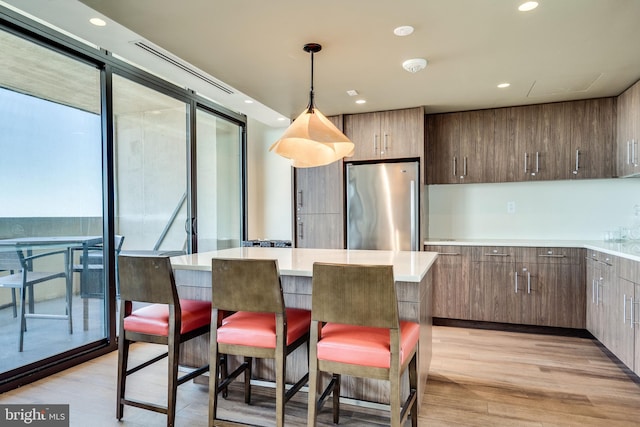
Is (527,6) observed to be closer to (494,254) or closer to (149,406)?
(494,254)

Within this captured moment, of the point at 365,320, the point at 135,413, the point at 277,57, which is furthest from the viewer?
the point at 277,57

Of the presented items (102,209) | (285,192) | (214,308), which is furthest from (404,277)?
(285,192)

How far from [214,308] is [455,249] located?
2862mm

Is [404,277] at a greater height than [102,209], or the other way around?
[102,209]

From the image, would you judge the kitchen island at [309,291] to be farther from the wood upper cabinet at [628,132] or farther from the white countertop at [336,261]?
the wood upper cabinet at [628,132]

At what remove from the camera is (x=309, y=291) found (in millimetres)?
2350

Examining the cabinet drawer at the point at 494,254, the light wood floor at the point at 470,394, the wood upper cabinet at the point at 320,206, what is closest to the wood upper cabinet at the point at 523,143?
the cabinet drawer at the point at 494,254

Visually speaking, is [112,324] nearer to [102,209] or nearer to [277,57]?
[102,209]

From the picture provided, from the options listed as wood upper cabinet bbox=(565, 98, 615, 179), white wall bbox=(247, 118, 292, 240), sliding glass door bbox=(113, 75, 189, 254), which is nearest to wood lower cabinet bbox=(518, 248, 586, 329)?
wood upper cabinet bbox=(565, 98, 615, 179)

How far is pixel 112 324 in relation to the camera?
336cm

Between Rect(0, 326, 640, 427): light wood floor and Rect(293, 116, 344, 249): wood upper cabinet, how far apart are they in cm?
179

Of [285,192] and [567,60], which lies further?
[285,192]

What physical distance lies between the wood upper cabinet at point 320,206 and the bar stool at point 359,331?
263cm

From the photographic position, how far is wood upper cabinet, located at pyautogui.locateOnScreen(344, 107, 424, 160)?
4172 millimetres
